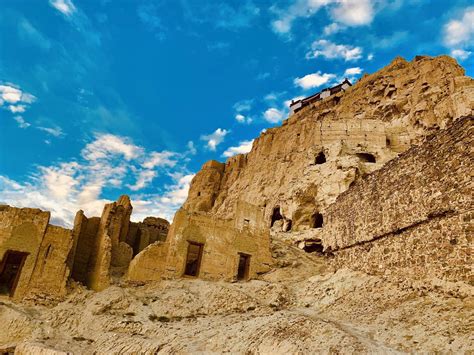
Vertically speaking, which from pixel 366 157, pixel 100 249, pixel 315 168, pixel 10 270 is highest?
pixel 366 157

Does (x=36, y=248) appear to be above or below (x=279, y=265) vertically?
below

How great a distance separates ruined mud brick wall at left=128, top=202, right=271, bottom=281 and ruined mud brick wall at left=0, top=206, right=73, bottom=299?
2693 mm

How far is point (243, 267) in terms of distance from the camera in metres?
16.9

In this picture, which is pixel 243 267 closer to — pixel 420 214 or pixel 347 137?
pixel 420 214

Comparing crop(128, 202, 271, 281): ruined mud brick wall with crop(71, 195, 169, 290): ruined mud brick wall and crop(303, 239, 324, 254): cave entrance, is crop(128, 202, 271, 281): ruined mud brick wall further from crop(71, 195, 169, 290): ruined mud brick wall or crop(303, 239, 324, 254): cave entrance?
crop(303, 239, 324, 254): cave entrance

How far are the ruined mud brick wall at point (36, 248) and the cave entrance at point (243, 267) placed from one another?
7.16 m

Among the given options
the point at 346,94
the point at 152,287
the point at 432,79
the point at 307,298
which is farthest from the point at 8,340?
the point at 346,94

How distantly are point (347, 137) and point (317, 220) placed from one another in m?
8.85

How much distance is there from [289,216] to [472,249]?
943 inches

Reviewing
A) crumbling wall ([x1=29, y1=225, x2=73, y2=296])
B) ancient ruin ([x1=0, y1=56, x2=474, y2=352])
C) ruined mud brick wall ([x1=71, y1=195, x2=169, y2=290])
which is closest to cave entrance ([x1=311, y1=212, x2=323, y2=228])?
ancient ruin ([x1=0, y1=56, x2=474, y2=352])

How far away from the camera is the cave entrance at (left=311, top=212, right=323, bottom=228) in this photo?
29.5 metres

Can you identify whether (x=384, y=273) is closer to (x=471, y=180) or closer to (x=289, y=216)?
(x=471, y=180)

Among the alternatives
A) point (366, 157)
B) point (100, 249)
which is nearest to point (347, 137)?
point (366, 157)

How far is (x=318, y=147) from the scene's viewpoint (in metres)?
34.2
